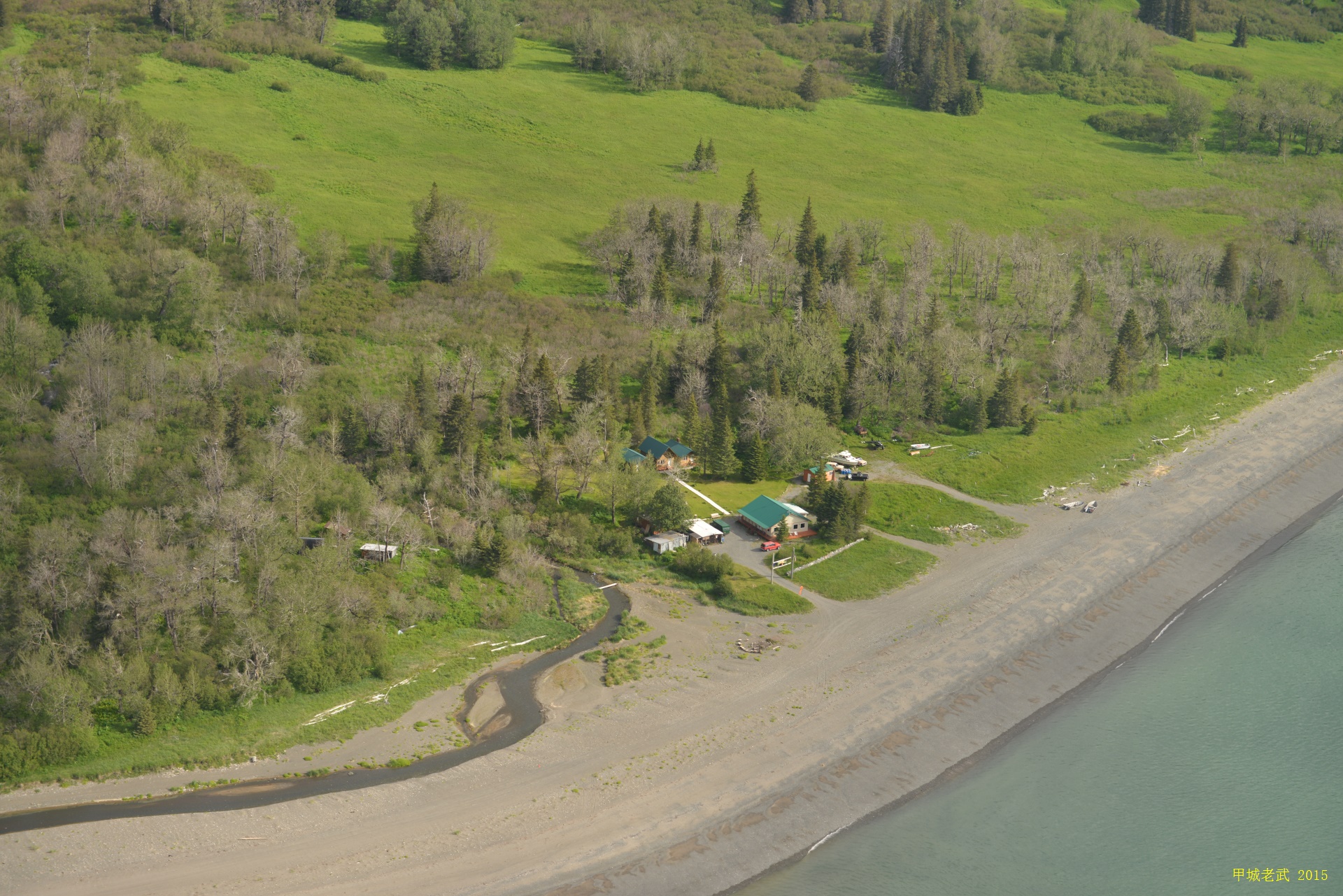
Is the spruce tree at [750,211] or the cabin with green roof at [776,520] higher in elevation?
the spruce tree at [750,211]

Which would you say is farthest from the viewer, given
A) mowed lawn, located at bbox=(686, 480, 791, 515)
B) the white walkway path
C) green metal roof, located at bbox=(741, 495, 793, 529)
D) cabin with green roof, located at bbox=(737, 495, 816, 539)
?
mowed lawn, located at bbox=(686, 480, 791, 515)

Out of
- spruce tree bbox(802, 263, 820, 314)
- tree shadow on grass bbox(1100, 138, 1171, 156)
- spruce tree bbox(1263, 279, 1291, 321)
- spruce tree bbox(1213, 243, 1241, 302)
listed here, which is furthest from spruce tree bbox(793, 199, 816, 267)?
tree shadow on grass bbox(1100, 138, 1171, 156)

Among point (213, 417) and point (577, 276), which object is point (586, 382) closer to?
point (577, 276)

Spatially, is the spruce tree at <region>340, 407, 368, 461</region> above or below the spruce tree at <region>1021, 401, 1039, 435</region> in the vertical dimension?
below

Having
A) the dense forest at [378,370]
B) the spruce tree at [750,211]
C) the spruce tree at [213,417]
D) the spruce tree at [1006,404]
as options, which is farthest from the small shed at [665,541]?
the spruce tree at [750,211]

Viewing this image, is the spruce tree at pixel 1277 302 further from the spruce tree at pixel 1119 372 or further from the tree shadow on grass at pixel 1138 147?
the tree shadow on grass at pixel 1138 147

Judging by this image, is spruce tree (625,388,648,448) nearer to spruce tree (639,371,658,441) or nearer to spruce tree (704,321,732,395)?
spruce tree (639,371,658,441)

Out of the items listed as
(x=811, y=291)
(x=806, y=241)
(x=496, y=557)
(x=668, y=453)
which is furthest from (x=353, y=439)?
(x=806, y=241)
